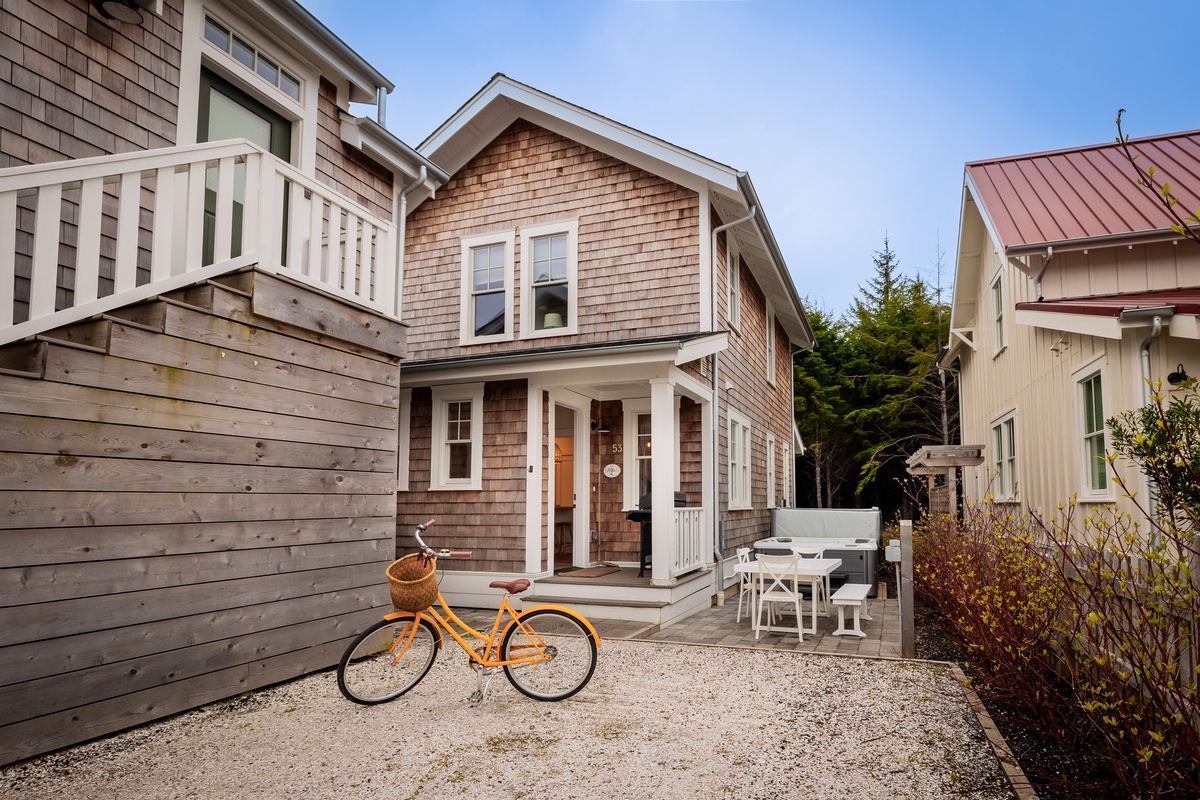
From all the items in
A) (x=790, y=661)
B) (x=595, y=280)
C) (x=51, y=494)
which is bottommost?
(x=790, y=661)

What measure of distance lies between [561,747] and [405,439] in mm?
6979

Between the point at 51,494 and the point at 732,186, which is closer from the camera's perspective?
the point at 51,494

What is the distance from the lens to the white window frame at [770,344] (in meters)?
16.2

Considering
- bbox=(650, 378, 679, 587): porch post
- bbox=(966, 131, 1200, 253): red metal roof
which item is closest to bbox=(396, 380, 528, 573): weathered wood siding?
bbox=(650, 378, 679, 587): porch post

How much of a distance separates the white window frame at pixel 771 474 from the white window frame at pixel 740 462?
76.2 inches

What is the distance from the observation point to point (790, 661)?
7.14 meters

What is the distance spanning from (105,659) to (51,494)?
101cm

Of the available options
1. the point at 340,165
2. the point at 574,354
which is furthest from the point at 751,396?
the point at 340,165

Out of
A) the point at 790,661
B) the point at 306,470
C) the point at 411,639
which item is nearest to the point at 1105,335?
the point at 790,661

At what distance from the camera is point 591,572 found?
10633mm

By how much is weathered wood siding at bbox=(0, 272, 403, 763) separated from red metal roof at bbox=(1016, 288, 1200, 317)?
5.93 m

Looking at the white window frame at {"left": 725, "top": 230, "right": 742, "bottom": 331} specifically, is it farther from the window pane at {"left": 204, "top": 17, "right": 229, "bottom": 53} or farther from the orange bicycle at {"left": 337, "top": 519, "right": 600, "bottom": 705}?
the orange bicycle at {"left": 337, "top": 519, "right": 600, "bottom": 705}

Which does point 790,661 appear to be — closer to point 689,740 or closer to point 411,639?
point 689,740

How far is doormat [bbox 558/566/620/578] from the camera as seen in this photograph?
33.7ft
